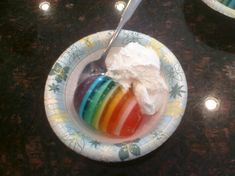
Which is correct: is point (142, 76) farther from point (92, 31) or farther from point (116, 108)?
point (92, 31)

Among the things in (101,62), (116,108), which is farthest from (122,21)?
(116,108)

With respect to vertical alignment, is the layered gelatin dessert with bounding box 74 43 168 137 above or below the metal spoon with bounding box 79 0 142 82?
below

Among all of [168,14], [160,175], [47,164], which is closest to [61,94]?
[47,164]

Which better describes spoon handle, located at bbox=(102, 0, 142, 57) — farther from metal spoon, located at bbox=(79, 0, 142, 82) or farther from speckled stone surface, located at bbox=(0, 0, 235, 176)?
speckled stone surface, located at bbox=(0, 0, 235, 176)

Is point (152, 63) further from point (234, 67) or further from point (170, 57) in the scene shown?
point (234, 67)

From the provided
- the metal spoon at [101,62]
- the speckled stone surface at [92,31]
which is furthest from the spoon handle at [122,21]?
the speckled stone surface at [92,31]

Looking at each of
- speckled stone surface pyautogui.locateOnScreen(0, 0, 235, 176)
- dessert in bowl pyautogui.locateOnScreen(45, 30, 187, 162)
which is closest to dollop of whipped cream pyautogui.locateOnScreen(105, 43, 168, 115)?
dessert in bowl pyautogui.locateOnScreen(45, 30, 187, 162)
